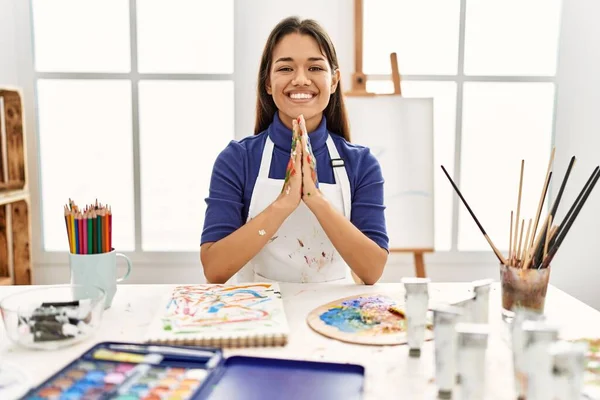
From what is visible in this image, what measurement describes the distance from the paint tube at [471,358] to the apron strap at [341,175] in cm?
93

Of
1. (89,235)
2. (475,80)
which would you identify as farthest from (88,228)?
(475,80)

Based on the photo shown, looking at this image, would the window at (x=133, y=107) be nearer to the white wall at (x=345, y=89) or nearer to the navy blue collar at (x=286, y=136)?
the white wall at (x=345, y=89)

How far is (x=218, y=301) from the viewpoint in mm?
1103

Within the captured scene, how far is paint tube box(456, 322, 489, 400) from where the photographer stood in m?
0.68

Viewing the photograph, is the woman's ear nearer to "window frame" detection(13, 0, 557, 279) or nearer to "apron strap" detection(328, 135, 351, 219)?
"apron strap" detection(328, 135, 351, 219)

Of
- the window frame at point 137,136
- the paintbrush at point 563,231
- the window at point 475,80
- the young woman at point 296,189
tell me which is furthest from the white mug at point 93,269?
the window at point 475,80

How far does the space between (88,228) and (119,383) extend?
400mm

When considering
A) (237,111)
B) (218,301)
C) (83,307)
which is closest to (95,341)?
(83,307)

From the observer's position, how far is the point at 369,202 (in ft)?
5.26

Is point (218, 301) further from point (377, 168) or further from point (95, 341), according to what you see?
point (377, 168)

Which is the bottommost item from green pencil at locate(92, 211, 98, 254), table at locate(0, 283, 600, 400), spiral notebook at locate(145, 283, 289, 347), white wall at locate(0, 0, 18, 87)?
table at locate(0, 283, 600, 400)

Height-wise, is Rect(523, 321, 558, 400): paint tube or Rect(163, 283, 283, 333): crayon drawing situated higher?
Rect(523, 321, 558, 400): paint tube

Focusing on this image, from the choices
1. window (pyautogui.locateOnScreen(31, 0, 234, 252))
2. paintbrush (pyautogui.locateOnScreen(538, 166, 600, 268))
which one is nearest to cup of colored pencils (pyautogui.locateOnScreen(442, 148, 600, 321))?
paintbrush (pyautogui.locateOnScreen(538, 166, 600, 268))

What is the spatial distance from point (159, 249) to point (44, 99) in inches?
33.8
